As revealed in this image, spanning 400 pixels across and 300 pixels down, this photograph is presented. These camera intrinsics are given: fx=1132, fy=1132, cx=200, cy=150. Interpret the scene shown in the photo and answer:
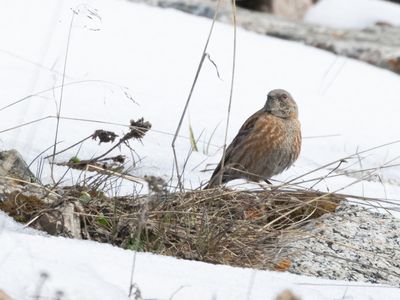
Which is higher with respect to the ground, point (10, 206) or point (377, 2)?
point (377, 2)

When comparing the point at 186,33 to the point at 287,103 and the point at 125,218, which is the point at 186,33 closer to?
the point at 287,103

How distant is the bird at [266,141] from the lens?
6.38 m

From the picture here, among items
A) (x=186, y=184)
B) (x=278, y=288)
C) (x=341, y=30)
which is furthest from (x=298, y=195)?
(x=341, y=30)

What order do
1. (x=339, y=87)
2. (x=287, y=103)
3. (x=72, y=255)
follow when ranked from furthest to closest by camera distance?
(x=339, y=87) → (x=287, y=103) → (x=72, y=255)

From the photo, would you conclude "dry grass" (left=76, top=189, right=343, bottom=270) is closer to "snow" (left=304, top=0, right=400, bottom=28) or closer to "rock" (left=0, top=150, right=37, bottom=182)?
"rock" (left=0, top=150, right=37, bottom=182)

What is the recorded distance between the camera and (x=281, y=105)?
6645 millimetres

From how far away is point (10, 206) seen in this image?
4.37m

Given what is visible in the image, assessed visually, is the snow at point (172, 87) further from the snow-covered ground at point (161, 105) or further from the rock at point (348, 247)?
the rock at point (348, 247)

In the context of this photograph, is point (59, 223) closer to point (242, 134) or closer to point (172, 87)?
point (242, 134)

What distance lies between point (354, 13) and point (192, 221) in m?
7.65

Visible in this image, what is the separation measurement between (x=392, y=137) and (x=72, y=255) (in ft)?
13.8

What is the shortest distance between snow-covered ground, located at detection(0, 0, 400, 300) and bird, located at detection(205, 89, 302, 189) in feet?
0.55

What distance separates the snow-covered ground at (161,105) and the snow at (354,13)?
2218 mm

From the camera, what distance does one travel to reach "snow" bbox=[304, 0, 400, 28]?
38.4 ft
